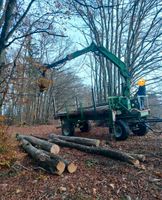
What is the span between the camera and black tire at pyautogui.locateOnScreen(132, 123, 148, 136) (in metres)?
11.6

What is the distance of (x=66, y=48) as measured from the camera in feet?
102

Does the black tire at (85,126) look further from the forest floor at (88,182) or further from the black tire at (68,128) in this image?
the forest floor at (88,182)

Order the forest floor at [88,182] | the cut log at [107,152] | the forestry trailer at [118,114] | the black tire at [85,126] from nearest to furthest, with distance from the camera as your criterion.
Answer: the forest floor at [88,182] < the cut log at [107,152] < the forestry trailer at [118,114] < the black tire at [85,126]

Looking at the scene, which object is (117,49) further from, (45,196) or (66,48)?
(45,196)

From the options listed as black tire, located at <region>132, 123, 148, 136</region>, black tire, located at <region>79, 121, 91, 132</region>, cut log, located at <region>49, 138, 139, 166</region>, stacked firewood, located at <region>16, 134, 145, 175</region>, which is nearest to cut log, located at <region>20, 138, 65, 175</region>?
stacked firewood, located at <region>16, 134, 145, 175</region>

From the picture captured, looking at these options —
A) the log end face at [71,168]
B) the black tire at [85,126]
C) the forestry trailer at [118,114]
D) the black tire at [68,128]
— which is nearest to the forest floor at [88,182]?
the log end face at [71,168]

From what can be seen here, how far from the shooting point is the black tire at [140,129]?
1159 cm

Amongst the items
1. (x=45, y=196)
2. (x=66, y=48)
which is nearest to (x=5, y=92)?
(x=45, y=196)

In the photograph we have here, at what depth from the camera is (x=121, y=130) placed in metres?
10.5

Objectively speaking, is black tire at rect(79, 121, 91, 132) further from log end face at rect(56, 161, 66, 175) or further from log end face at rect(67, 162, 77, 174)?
log end face at rect(56, 161, 66, 175)

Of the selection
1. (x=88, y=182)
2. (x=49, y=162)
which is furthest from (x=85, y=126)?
(x=88, y=182)

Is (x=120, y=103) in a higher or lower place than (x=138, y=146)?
higher

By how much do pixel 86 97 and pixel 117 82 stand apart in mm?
15667

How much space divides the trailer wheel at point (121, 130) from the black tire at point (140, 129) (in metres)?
1.34
